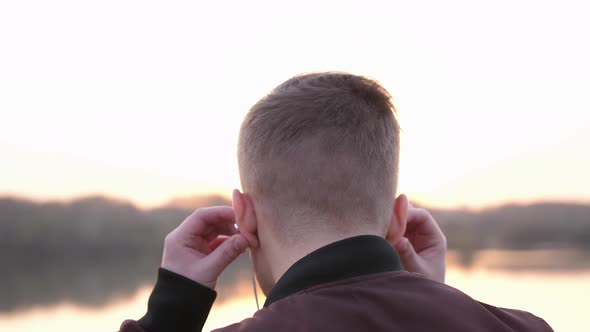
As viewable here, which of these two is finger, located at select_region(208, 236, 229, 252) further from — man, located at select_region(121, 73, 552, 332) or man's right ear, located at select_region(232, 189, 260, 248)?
man's right ear, located at select_region(232, 189, 260, 248)

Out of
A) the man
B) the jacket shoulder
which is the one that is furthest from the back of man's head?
the jacket shoulder

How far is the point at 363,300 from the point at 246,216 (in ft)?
1.03

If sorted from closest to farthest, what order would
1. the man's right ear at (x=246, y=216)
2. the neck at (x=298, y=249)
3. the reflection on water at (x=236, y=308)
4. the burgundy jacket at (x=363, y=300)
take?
the burgundy jacket at (x=363, y=300) → the neck at (x=298, y=249) → the man's right ear at (x=246, y=216) → the reflection on water at (x=236, y=308)

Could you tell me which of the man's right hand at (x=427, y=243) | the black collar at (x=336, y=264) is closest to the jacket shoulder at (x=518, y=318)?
the black collar at (x=336, y=264)

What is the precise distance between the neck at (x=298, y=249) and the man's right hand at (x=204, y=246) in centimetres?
15

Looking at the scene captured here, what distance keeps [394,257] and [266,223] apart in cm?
23

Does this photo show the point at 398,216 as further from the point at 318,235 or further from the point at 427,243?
the point at 427,243

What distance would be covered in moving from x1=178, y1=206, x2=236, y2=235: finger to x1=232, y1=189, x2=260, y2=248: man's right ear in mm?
133

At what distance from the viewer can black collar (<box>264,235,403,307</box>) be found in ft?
3.40

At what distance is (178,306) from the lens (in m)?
1.31

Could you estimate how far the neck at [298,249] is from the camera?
1.10m

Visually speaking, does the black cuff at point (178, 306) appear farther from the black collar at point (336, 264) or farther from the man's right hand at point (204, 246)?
the black collar at point (336, 264)

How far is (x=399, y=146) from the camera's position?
1.30 meters

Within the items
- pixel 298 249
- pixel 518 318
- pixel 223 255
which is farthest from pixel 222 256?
pixel 518 318
